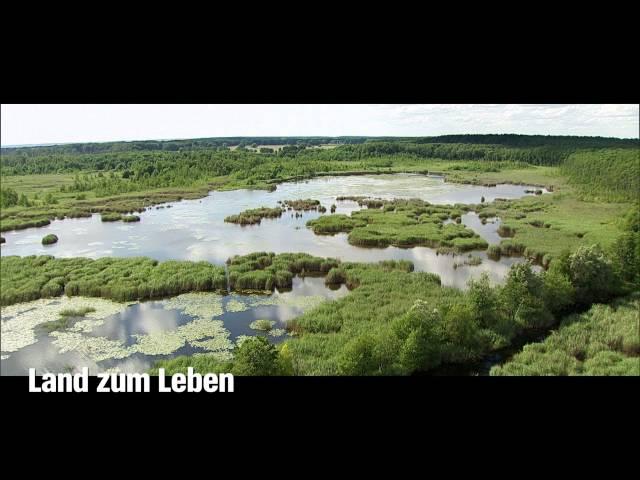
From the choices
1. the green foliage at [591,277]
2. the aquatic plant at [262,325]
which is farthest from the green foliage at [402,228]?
the aquatic plant at [262,325]

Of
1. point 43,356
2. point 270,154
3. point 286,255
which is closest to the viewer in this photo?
point 43,356

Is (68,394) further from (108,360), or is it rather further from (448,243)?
(448,243)

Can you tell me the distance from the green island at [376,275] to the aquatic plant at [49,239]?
33 centimetres

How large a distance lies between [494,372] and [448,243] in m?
8.20

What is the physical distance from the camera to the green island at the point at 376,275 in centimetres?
768

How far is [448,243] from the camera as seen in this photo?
15.5 meters

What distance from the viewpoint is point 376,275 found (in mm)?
11977

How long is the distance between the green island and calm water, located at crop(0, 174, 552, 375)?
12.6 inches

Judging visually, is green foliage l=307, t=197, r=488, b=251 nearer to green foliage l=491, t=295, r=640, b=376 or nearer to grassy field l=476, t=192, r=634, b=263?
grassy field l=476, t=192, r=634, b=263

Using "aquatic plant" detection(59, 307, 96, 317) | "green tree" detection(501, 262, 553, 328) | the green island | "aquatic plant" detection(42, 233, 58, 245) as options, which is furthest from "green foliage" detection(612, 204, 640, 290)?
"aquatic plant" detection(42, 233, 58, 245)

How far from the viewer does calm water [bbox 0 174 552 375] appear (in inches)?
296

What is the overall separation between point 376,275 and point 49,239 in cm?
797

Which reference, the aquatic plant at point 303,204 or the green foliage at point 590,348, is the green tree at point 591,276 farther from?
the aquatic plant at point 303,204
